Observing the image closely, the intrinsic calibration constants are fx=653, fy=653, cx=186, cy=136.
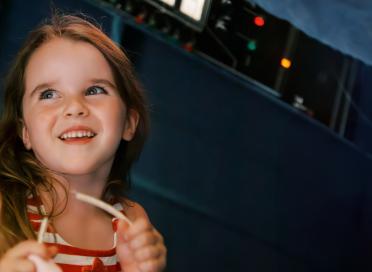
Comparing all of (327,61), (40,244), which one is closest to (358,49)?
(40,244)

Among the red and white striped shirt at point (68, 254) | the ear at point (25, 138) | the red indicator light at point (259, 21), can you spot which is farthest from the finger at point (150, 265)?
the red indicator light at point (259, 21)

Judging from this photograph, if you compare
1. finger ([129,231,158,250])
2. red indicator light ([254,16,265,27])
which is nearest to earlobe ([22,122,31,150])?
finger ([129,231,158,250])

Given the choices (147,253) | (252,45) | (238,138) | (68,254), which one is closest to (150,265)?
(147,253)

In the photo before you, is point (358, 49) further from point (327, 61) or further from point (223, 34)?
point (327, 61)

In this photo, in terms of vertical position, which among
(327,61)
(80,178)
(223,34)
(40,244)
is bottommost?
(40,244)

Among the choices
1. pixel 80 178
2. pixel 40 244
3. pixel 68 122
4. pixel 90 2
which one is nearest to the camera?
pixel 40 244

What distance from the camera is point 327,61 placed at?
217 centimetres

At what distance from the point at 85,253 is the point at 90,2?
0.79 metres

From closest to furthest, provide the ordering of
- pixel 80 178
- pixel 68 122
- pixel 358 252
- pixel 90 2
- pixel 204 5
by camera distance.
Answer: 1. pixel 68 122
2. pixel 80 178
3. pixel 90 2
4. pixel 204 5
5. pixel 358 252

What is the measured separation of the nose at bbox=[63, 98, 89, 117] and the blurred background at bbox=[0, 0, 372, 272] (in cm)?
56

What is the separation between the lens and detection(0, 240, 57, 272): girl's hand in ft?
2.17

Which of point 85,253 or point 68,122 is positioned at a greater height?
point 68,122

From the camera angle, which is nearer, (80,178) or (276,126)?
A: (80,178)

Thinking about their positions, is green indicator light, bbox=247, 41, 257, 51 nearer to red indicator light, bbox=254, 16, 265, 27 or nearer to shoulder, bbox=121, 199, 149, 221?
red indicator light, bbox=254, 16, 265, 27
